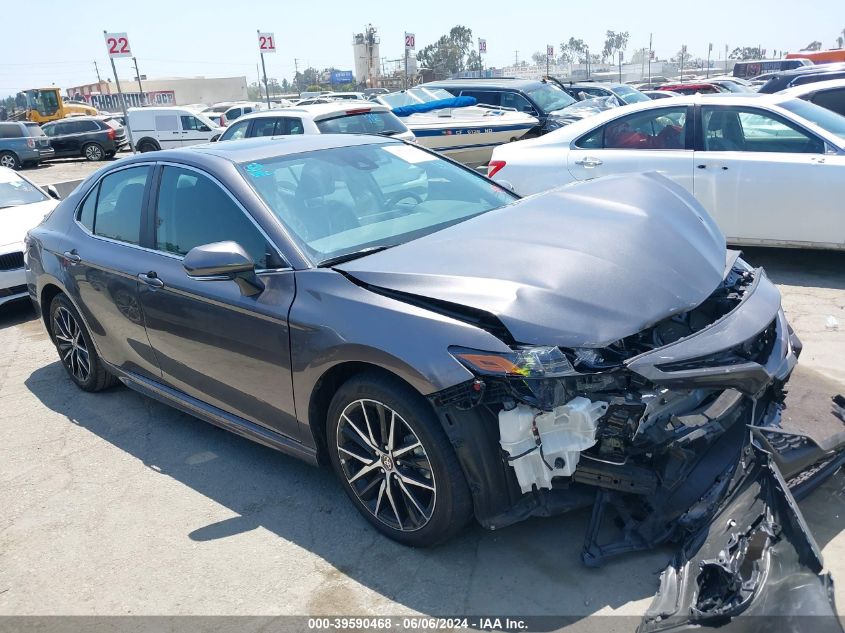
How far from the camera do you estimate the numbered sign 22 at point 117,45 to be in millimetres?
16047

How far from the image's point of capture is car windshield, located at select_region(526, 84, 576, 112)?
49.6 ft

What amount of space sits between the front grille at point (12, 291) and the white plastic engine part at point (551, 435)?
21.2 feet

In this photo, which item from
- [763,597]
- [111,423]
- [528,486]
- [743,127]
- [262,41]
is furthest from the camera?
[262,41]

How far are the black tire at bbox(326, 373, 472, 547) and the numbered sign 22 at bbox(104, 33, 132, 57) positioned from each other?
15.6 metres

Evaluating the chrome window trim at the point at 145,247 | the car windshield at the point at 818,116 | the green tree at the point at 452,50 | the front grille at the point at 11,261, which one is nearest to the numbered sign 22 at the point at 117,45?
the front grille at the point at 11,261

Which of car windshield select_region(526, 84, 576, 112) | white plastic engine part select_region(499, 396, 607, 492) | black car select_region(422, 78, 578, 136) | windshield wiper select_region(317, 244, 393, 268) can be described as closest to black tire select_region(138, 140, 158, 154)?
black car select_region(422, 78, 578, 136)

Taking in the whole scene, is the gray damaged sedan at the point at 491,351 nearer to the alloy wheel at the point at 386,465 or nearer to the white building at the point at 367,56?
the alloy wheel at the point at 386,465

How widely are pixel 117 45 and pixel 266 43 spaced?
6141 mm

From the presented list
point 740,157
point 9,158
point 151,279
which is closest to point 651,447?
point 151,279

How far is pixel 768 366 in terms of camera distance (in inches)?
119

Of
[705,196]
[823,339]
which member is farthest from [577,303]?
[705,196]

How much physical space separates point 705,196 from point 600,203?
347cm

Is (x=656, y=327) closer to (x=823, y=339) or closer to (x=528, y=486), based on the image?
(x=528, y=486)

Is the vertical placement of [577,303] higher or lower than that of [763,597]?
higher
